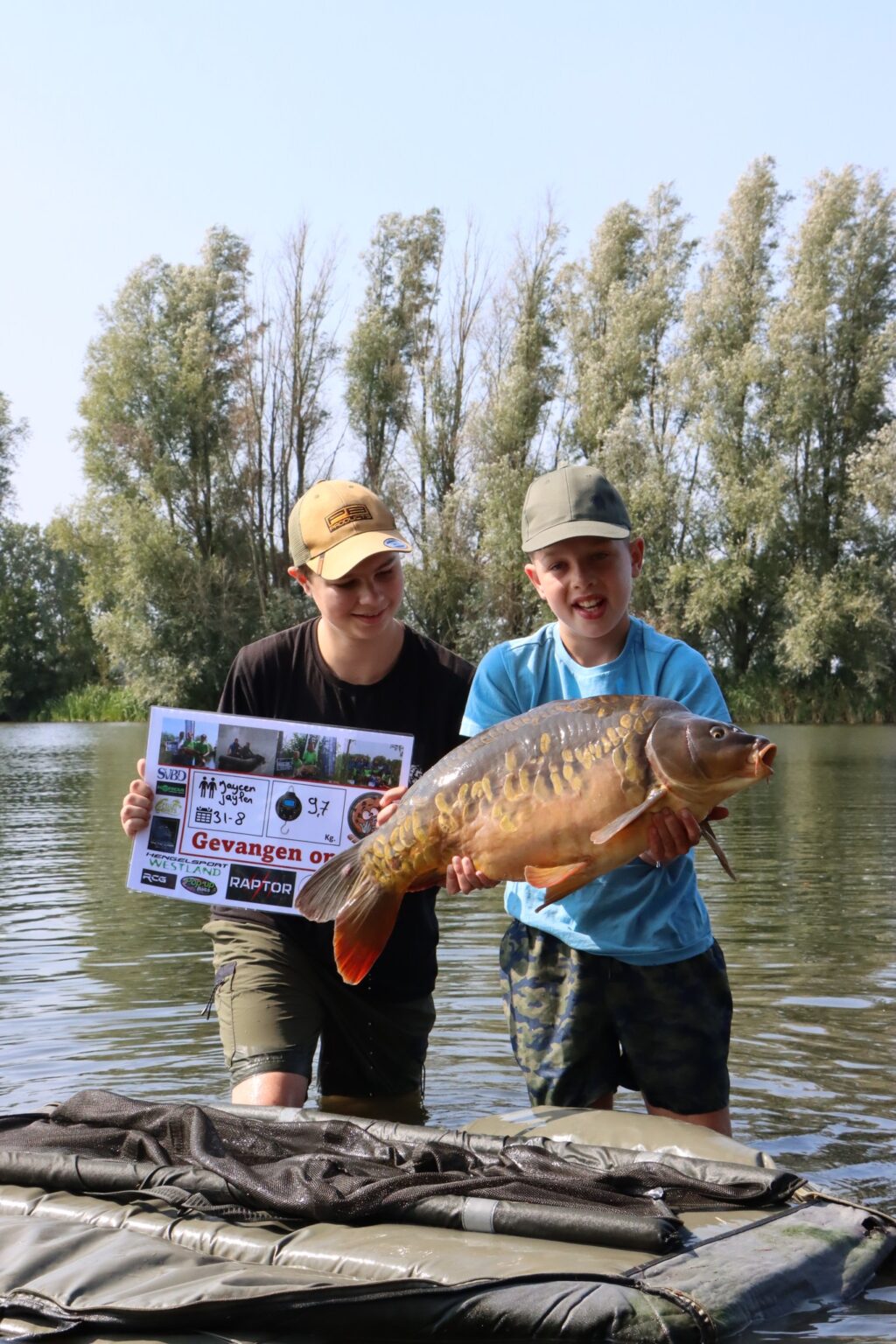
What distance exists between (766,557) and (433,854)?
98.7ft

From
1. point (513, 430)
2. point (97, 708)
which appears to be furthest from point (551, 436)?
point (97, 708)

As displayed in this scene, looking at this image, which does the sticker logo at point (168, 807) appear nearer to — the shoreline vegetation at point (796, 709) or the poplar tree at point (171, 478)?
the shoreline vegetation at point (796, 709)

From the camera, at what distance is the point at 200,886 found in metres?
4.60

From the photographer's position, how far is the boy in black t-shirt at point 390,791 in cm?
441

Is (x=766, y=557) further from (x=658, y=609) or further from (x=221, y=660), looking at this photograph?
(x=221, y=660)

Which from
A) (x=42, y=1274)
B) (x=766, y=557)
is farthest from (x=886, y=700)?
(x=42, y=1274)

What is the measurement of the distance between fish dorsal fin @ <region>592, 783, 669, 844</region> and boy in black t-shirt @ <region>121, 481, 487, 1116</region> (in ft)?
4.34

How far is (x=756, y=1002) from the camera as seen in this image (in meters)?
7.01

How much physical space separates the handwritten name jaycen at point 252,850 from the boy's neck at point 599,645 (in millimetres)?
1075

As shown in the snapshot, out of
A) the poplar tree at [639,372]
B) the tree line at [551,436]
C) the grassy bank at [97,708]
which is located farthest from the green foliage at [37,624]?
the poplar tree at [639,372]

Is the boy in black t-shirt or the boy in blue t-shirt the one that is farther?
the boy in black t-shirt

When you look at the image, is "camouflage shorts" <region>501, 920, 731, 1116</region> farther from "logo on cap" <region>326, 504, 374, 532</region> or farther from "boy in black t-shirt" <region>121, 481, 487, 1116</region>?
"logo on cap" <region>326, 504, 374, 532</region>

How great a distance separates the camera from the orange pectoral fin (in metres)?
3.79

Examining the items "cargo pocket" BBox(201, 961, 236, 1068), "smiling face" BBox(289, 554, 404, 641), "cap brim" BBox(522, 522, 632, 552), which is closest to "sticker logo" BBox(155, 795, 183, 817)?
"cargo pocket" BBox(201, 961, 236, 1068)
